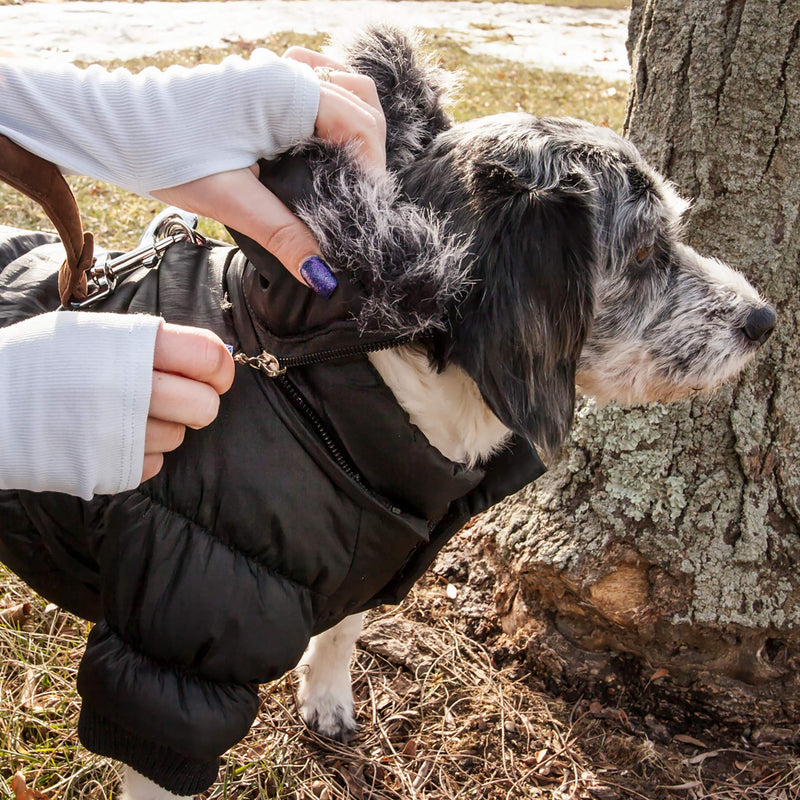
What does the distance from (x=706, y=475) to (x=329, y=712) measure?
139 cm

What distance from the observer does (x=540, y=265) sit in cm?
162

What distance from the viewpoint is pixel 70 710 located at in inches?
90.1

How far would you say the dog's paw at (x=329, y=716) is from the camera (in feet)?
7.82

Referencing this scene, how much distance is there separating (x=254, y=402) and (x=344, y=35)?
3.34 feet

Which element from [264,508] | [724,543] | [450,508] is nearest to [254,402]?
[264,508]

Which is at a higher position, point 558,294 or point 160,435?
point 558,294

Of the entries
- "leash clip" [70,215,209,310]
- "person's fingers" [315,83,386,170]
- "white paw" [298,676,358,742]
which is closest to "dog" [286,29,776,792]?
"person's fingers" [315,83,386,170]

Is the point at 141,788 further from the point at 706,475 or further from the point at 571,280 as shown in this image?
the point at 706,475

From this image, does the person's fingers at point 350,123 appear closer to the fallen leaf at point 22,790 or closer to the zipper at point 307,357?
the zipper at point 307,357

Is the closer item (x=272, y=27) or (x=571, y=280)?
(x=571, y=280)

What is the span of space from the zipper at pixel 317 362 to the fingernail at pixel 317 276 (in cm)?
13

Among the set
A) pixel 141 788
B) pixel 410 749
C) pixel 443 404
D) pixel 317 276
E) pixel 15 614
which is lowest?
pixel 410 749

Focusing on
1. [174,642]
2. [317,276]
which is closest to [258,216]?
[317,276]

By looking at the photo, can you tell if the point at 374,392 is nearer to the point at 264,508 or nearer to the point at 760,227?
the point at 264,508
